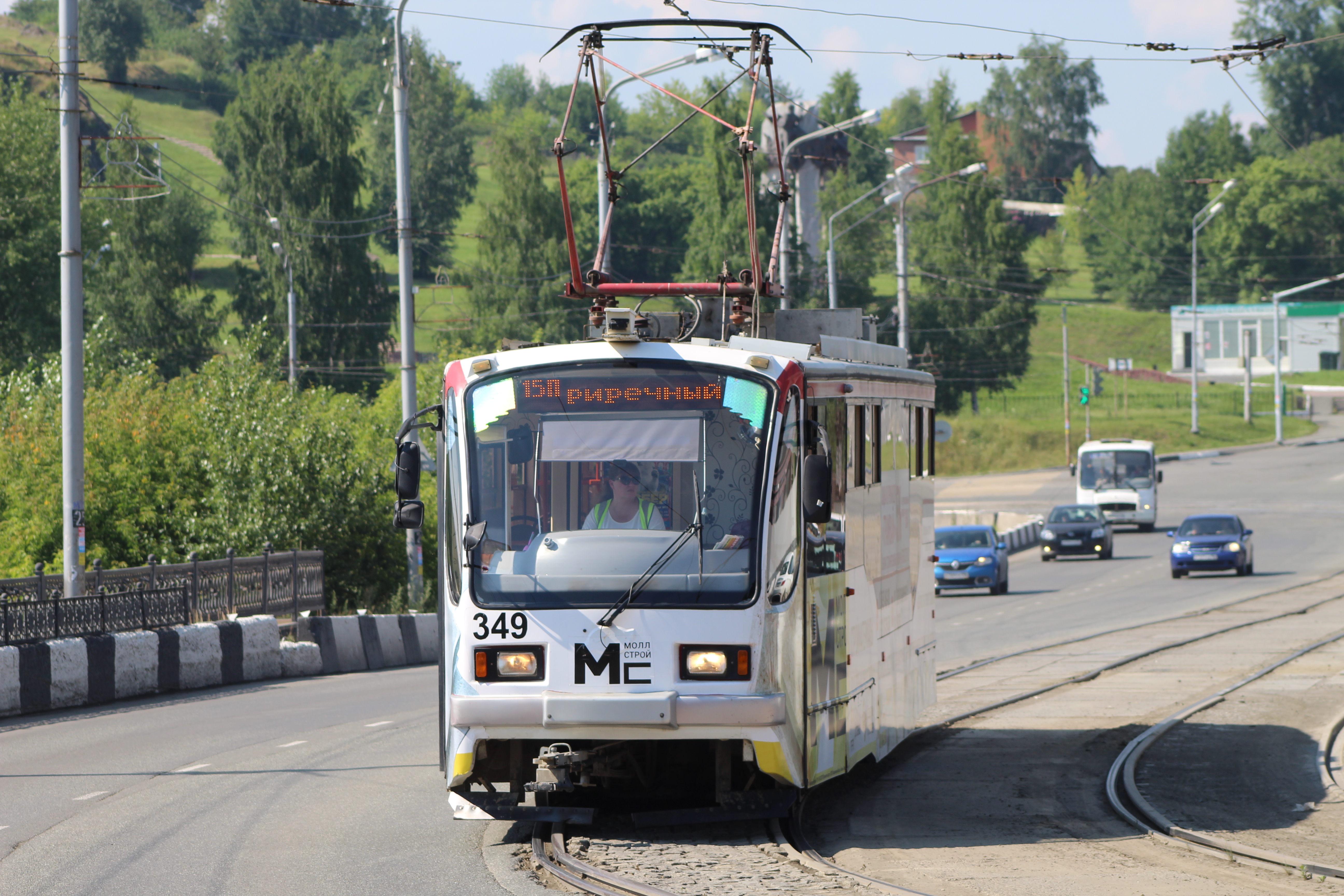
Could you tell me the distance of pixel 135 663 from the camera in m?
18.4

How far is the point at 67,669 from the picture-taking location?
57.0ft

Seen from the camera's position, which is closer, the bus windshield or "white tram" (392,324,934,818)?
"white tram" (392,324,934,818)

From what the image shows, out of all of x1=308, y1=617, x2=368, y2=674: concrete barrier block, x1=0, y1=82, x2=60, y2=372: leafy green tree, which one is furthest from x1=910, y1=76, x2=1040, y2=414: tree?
x1=308, y1=617, x2=368, y2=674: concrete barrier block

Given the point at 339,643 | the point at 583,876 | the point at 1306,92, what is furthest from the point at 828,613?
the point at 1306,92

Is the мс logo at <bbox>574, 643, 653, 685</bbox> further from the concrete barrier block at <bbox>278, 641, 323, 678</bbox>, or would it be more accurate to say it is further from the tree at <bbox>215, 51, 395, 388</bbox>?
the tree at <bbox>215, 51, 395, 388</bbox>

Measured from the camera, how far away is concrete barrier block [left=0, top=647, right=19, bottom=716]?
54.0 feet

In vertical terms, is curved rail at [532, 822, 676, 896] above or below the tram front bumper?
below

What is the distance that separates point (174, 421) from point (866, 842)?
24.3 m

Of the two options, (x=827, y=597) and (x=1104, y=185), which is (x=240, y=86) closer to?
(x=1104, y=185)

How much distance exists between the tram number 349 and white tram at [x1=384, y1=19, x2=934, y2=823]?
11 mm

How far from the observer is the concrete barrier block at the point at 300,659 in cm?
2159

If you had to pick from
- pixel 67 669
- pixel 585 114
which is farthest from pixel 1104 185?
pixel 67 669

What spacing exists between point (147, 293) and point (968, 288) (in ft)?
134

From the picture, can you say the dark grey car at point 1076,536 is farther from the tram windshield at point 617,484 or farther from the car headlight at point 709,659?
the car headlight at point 709,659
